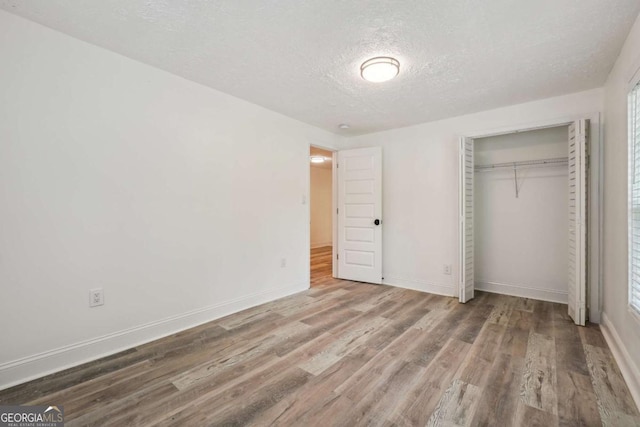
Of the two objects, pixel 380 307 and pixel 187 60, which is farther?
pixel 380 307

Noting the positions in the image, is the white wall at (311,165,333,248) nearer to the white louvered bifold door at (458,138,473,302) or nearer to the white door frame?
the white louvered bifold door at (458,138,473,302)

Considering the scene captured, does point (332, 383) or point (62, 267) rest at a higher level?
point (62, 267)

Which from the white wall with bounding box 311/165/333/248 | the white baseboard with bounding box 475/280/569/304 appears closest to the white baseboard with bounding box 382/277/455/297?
the white baseboard with bounding box 475/280/569/304

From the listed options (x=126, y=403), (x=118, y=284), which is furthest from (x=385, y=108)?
(x=126, y=403)

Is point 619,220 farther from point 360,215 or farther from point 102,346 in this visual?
point 102,346

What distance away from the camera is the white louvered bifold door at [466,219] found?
354 cm

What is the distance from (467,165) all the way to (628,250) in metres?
1.83

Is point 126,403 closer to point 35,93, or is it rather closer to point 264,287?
point 264,287

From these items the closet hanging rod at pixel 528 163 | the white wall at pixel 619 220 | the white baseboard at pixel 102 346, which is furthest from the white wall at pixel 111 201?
the white wall at pixel 619 220

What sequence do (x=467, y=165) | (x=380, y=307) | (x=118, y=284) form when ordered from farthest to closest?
(x=467, y=165) < (x=380, y=307) < (x=118, y=284)

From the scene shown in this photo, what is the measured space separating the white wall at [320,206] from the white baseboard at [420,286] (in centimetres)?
428

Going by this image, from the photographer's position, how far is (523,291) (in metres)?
3.72

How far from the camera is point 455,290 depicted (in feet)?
12.5

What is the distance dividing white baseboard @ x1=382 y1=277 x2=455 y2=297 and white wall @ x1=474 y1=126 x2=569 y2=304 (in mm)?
564
